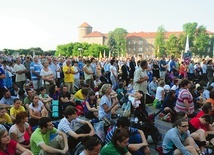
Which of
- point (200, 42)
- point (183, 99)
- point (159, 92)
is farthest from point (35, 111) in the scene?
point (200, 42)

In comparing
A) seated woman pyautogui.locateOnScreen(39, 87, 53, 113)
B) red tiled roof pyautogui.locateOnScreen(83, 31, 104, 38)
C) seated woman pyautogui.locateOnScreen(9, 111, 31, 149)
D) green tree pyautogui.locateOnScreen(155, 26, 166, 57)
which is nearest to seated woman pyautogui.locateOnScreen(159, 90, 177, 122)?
seated woman pyautogui.locateOnScreen(39, 87, 53, 113)

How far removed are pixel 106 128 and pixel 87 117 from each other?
1.95 meters

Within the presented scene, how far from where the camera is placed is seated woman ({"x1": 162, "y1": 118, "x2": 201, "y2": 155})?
15.2 feet

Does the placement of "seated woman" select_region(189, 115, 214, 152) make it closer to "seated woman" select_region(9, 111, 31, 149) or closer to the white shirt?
"seated woman" select_region(9, 111, 31, 149)

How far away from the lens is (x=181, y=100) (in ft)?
23.6

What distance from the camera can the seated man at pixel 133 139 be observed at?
462cm

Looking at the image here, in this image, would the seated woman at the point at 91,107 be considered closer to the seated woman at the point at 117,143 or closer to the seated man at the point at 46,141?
the seated man at the point at 46,141

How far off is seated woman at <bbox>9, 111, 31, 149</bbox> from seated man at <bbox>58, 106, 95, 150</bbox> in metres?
0.66

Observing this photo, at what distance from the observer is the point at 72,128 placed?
5.35 metres

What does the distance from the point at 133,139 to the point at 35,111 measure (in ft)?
9.44

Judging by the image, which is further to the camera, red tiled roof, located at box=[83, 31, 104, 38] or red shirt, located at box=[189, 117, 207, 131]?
red tiled roof, located at box=[83, 31, 104, 38]

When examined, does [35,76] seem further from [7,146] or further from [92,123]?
[7,146]

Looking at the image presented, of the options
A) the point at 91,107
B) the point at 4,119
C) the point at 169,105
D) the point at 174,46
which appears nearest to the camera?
the point at 4,119

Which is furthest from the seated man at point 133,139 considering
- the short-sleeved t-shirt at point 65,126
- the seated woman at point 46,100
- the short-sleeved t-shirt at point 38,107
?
the seated woman at point 46,100
